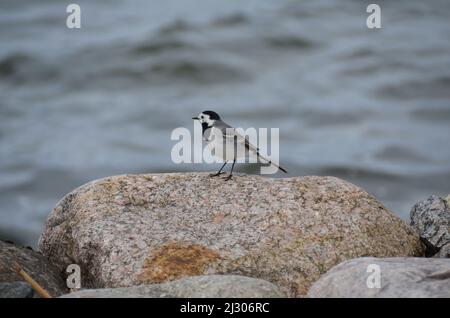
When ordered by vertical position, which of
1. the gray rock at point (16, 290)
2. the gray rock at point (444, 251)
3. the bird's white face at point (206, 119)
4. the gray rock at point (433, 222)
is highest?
the bird's white face at point (206, 119)

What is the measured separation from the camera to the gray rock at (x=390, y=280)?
663 cm

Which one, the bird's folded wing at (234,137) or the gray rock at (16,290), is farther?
the bird's folded wing at (234,137)

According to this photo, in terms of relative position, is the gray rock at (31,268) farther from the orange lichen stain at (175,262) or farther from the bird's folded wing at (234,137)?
the bird's folded wing at (234,137)

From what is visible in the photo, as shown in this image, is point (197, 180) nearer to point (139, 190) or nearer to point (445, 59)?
point (139, 190)

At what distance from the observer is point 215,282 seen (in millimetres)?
6996

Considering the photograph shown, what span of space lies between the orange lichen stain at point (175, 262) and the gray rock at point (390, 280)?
121cm

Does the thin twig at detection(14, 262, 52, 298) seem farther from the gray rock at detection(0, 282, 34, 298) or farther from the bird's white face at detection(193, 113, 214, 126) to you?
the bird's white face at detection(193, 113, 214, 126)

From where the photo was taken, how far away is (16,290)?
6957 mm

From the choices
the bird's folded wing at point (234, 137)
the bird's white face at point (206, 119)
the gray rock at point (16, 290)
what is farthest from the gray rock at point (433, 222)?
the gray rock at point (16, 290)

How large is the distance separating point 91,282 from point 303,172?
17448 millimetres

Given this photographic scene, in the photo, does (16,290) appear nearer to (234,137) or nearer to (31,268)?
(31,268)

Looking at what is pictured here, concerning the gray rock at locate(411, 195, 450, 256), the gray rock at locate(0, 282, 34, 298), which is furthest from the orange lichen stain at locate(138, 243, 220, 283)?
the gray rock at locate(411, 195, 450, 256)
